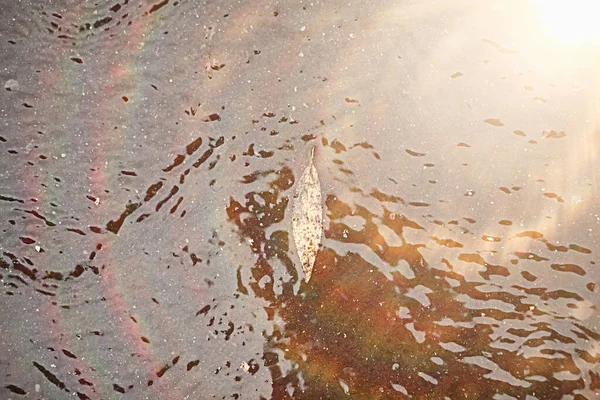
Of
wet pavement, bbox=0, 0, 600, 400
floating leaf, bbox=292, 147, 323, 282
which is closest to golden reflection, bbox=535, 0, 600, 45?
wet pavement, bbox=0, 0, 600, 400

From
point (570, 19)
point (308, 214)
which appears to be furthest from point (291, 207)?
point (570, 19)

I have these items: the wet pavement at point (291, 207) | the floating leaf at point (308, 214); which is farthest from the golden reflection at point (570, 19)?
the floating leaf at point (308, 214)

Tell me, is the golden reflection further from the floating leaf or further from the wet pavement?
the floating leaf

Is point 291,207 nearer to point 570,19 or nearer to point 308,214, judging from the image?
point 308,214

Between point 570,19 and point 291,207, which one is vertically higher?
point 570,19

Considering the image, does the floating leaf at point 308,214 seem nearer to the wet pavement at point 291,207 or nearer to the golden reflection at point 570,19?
the wet pavement at point 291,207
